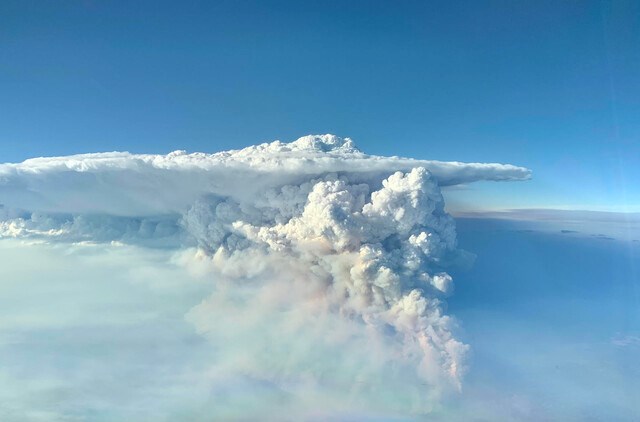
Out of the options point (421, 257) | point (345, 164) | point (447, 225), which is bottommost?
point (421, 257)

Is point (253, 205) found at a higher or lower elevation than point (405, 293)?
higher

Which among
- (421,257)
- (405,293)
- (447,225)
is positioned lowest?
(405,293)

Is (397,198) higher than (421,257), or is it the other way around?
(397,198)

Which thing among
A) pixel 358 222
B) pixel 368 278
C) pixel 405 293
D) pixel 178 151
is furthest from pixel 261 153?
pixel 405 293

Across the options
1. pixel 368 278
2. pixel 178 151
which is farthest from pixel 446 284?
pixel 178 151

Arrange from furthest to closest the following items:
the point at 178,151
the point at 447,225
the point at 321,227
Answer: the point at 178,151 < the point at 447,225 < the point at 321,227

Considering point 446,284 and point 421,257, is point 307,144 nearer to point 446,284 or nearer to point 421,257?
point 421,257

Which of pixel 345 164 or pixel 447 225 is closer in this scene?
pixel 345 164

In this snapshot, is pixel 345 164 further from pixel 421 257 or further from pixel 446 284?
pixel 446 284

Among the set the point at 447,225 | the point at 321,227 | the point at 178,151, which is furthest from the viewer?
the point at 178,151
